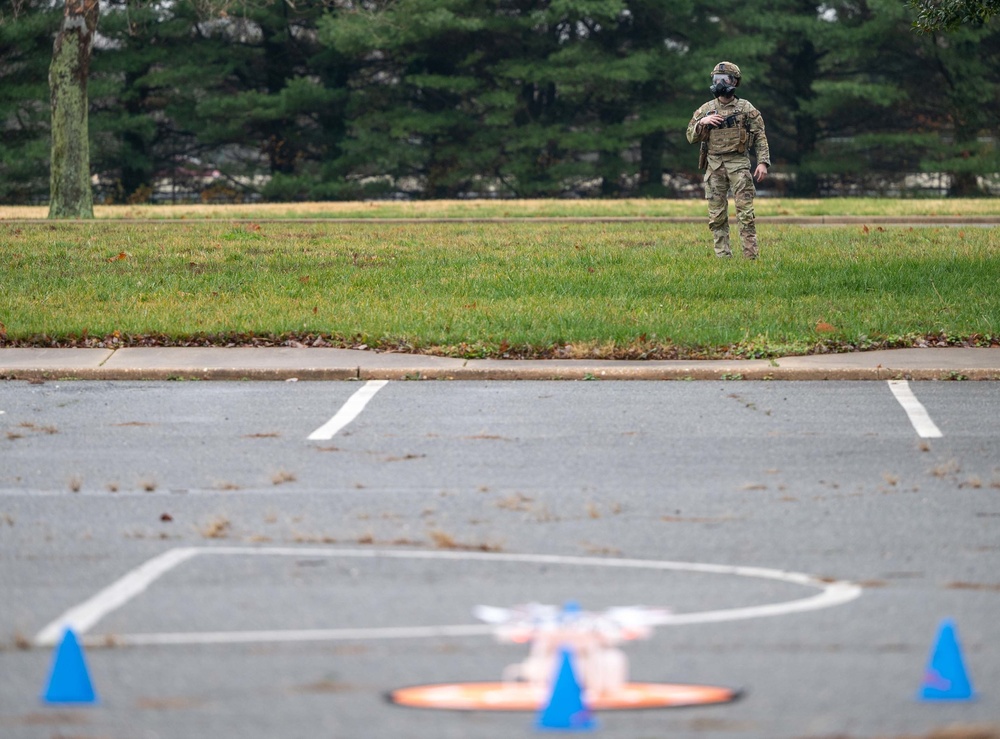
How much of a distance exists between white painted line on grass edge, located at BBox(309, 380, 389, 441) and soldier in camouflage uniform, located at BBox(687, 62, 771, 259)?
6.47 m

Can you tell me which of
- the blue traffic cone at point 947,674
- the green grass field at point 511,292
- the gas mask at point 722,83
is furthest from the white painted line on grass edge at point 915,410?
Answer: the gas mask at point 722,83

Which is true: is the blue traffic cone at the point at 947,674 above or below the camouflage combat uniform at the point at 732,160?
below

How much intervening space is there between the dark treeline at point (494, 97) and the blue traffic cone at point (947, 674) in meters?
38.2

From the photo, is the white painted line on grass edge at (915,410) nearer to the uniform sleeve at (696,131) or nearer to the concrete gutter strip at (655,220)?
the uniform sleeve at (696,131)

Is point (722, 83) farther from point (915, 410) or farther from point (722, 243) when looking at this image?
point (915, 410)

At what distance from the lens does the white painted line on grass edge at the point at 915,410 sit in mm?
9102

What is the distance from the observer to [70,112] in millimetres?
27953

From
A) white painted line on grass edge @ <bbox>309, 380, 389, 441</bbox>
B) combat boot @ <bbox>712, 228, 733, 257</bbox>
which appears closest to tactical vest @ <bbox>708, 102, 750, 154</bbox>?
combat boot @ <bbox>712, 228, 733, 257</bbox>

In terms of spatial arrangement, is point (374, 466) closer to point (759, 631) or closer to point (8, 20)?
point (759, 631)

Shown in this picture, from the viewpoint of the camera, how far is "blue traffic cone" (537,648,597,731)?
13.1 ft

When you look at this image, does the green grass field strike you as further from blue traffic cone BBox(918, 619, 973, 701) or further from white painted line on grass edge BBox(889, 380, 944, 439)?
blue traffic cone BBox(918, 619, 973, 701)

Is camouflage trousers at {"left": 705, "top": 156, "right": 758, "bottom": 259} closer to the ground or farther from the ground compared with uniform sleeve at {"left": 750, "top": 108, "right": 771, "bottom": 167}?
closer to the ground

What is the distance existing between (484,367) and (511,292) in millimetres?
3173

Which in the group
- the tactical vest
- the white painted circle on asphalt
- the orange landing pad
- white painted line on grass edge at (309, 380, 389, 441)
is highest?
the tactical vest
